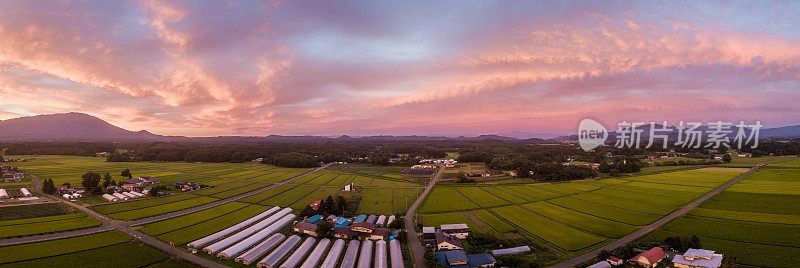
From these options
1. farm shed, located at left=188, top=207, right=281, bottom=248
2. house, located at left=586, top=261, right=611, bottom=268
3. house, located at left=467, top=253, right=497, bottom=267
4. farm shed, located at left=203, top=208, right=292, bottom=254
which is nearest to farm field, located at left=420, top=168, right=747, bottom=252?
house, located at left=586, top=261, right=611, bottom=268

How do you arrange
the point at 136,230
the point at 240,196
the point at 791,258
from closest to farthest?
the point at 791,258, the point at 136,230, the point at 240,196

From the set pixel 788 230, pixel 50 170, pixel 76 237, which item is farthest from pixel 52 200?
pixel 788 230

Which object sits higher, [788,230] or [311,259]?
[788,230]

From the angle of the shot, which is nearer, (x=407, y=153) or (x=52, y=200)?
(x=52, y=200)

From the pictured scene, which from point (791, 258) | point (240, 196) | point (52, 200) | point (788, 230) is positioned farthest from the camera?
point (240, 196)

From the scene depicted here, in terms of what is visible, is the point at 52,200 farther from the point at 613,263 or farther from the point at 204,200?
the point at 613,263

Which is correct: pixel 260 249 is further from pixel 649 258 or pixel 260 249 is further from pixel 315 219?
pixel 649 258

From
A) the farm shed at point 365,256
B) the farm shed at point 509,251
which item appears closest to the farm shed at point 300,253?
the farm shed at point 365,256
